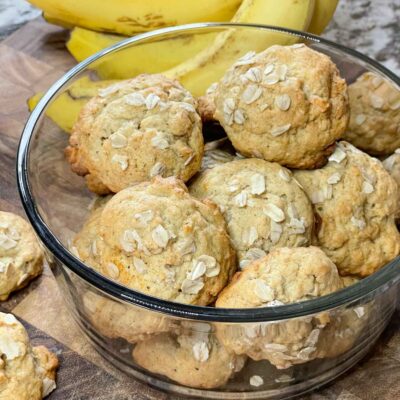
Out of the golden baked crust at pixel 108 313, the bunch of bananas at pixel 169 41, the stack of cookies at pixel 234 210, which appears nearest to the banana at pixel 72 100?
the bunch of bananas at pixel 169 41

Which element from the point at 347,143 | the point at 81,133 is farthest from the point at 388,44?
the point at 81,133

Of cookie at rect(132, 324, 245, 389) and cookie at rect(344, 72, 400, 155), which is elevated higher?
cookie at rect(344, 72, 400, 155)

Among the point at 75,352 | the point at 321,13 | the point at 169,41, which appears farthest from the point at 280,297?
the point at 321,13

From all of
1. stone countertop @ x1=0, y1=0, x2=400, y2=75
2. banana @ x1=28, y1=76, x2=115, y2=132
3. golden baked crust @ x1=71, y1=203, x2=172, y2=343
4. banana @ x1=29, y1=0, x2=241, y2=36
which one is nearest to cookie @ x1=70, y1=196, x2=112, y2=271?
golden baked crust @ x1=71, y1=203, x2=172, y2=343

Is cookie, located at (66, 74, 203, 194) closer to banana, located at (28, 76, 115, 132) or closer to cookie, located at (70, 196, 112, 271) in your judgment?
cookie, located at (70, 196, 112, 271)

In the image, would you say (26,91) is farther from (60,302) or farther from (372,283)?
(372,283)

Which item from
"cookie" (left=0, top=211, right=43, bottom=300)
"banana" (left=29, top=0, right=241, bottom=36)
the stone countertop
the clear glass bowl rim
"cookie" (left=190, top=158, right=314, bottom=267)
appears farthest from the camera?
the stone countertop
